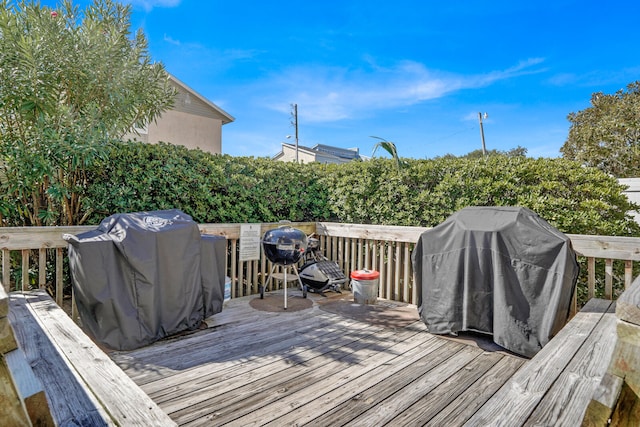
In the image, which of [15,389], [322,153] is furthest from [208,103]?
[15,389]

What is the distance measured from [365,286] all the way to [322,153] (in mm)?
18537

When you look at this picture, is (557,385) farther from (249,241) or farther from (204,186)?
(204,186)

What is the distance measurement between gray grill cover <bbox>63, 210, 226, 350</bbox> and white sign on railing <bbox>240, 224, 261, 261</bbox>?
1093 mm

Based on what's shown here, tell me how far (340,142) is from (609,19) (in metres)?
19.4

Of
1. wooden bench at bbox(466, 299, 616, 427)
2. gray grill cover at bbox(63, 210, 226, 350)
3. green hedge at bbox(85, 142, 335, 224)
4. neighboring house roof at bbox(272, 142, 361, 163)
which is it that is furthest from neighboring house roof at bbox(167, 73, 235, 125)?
wooden bench at bbox(466, 299, 616, 427)

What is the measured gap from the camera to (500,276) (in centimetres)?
274

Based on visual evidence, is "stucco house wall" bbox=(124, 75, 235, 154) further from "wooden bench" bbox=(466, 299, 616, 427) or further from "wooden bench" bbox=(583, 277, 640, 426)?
"wooden bench" bbox=(583, 277, 640, 426)

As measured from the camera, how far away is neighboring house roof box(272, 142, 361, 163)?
71.6ft

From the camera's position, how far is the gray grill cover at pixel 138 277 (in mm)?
2629

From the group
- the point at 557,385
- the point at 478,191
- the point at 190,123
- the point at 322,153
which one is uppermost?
the point at 322,153

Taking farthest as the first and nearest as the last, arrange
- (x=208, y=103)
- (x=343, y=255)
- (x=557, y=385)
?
(x=208, y=103) → (x=343, y=255) → (x=557, y=385)

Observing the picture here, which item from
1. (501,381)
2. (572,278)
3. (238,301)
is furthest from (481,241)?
(238,301)

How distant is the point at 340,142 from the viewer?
25.8 m

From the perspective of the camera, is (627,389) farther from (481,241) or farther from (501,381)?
(481,241)
